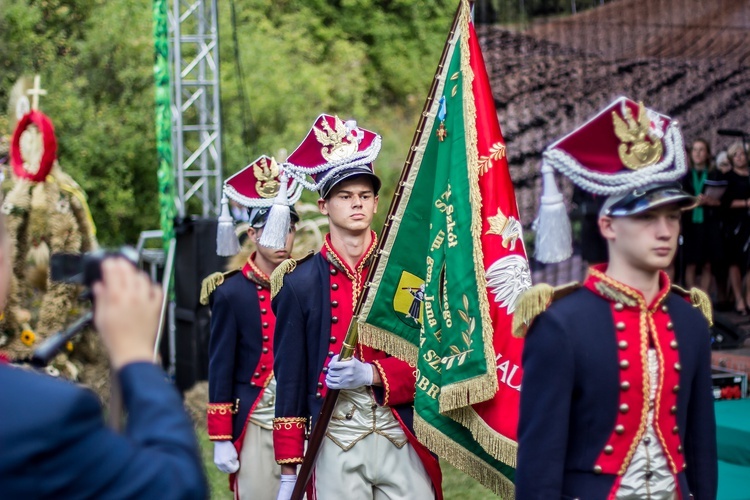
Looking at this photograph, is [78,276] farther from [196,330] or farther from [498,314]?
[196,330]

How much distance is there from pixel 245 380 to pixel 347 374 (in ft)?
4.81

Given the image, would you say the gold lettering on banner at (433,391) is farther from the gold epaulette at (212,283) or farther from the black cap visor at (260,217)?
the gold epaulette at (212,283)

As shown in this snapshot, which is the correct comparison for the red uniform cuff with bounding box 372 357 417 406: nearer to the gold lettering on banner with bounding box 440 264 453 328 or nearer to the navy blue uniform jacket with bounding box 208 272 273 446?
the gold lettering on banner with bounding box 440 264 453 328

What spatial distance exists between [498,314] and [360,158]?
0.98 metres

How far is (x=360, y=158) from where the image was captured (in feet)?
16.0

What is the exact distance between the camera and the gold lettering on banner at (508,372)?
14.4ft

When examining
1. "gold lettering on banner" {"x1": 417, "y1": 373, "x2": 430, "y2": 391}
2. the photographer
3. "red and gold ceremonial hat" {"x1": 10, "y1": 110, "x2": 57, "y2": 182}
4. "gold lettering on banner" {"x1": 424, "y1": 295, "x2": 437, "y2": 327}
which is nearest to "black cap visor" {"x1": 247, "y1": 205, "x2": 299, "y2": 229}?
"gold lettering on banner" {"x1": 424, "y1": 295, "x2": 437, "y2": 327}

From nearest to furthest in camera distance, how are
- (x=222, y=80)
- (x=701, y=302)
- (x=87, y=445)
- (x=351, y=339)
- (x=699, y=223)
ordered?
1. (x=87, y=445)
2. (x=701, y=302)
3. (x=351, y=339)
4. (x=699, y=223)
5. (x=222, y=80)

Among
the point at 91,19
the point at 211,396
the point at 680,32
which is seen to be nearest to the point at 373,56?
the point at 91,19

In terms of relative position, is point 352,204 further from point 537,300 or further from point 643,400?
point 643,400

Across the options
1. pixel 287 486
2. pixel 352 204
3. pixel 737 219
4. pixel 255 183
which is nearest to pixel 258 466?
pixel 287 486

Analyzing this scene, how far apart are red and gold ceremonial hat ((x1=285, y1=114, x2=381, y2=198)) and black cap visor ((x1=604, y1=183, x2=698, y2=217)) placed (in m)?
1.81

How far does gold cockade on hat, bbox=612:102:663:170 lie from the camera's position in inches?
127

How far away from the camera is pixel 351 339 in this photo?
4.59 metres
